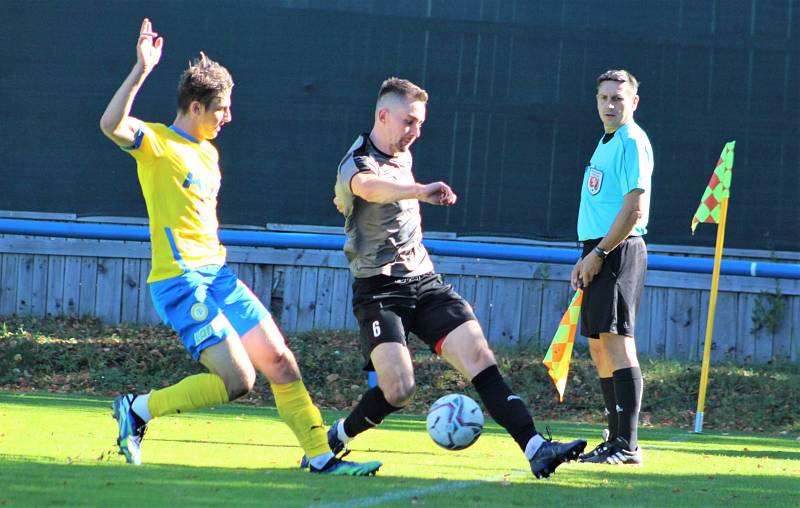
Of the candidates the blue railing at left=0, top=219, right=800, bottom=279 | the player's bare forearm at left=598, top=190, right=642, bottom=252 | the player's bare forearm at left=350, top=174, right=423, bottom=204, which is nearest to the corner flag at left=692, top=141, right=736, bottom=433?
the blue railing at left=0, top=219, right=800, bottom=279

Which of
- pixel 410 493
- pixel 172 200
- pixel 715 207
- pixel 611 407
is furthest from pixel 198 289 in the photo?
pixel 715 207

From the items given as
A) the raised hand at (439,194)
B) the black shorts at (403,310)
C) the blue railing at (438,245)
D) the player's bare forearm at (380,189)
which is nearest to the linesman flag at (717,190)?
the blue railing at (438,245)

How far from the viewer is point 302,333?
1220 cm

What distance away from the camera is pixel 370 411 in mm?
6109

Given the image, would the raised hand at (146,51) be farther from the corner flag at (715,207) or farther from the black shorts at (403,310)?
the corner flag at (715,207)

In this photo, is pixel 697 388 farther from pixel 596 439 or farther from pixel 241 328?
pixel 241 328

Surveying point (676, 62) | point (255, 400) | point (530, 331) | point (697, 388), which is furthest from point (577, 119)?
point (255, 400)

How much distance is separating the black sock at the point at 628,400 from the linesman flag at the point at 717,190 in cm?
301

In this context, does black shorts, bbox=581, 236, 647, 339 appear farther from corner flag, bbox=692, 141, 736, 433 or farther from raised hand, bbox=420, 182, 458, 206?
corner flag, bbox=692, 141, 736, 433

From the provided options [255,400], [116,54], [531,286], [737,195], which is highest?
[116,54]

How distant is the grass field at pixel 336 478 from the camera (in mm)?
4863

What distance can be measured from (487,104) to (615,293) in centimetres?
621

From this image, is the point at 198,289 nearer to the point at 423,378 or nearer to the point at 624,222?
the point at 624,222

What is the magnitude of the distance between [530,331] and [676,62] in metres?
3.23
